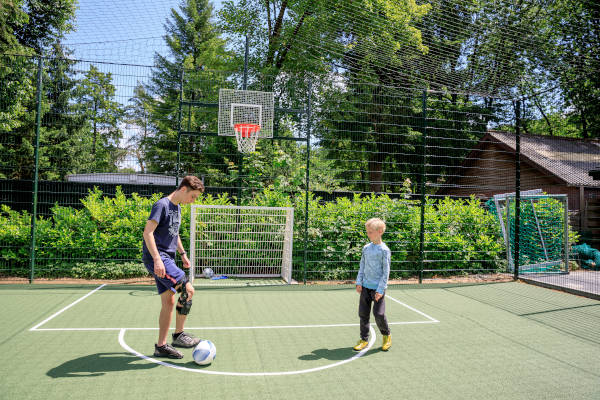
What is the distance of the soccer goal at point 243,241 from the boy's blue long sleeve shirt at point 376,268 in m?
3.38

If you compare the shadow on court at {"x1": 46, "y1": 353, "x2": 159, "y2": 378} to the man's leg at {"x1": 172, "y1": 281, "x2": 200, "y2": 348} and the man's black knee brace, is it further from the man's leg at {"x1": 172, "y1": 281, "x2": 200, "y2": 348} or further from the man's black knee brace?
the man's black knee brace

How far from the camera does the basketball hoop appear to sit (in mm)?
7141

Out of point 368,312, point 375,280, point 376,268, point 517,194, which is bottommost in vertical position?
point 368,312

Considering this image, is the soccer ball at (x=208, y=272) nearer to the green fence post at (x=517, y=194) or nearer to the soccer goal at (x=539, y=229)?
the green fence post at (x=517, y=194)

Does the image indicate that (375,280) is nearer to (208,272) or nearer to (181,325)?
(181,325)

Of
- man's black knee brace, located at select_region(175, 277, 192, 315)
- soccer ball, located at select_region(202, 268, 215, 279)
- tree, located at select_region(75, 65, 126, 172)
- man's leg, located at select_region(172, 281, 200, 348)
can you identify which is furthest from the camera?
tree, located at select_region(75, 65, 126, 172)

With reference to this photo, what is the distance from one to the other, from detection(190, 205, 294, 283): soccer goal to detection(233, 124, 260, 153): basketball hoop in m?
1.15

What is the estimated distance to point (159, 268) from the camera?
3.29 meters

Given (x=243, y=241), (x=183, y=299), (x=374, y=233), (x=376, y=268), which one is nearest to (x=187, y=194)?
(x=183, y=299)

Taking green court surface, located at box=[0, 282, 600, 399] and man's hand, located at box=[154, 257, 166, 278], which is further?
man's hand, located at box=[154, 257, 166, 278]

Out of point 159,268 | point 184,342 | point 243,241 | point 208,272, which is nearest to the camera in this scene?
point 159,268

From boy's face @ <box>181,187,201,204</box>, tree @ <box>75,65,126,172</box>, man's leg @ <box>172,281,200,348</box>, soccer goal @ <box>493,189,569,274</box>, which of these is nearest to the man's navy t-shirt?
boy's face @ <box>181,187,201,204</box>

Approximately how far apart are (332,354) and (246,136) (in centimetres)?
455

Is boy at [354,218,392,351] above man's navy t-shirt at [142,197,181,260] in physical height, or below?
below
